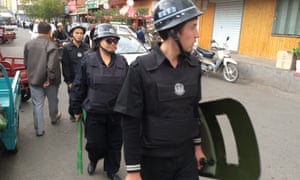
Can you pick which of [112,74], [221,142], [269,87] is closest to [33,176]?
[112,74]

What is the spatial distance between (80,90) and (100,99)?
300mm

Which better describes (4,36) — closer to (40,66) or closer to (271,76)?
(271,76)

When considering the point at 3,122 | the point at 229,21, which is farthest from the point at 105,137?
the point at 229,21

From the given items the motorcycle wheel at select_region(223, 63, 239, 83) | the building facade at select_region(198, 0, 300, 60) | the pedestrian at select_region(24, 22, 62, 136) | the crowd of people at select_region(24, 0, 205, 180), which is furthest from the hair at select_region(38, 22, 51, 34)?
the building facade at select_region(198, 0, 300, 60)

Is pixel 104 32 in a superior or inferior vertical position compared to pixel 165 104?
superior

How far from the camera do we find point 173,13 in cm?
171

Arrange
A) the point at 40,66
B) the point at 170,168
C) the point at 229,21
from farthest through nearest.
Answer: the point at 229,21 < the point at 40,66 < the point at 170,168

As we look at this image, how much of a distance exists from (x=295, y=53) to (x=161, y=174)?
8429 millimetres

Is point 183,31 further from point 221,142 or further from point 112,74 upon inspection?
point 112,74

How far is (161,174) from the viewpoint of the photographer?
1.92 meters

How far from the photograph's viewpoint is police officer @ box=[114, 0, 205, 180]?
5.74 feet

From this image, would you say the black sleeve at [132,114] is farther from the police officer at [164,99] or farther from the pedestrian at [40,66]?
the pedestrian at [40,66]

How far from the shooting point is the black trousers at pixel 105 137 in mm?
3191

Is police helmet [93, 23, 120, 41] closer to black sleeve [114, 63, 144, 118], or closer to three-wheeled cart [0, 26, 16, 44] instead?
black sleeve [114, 63, 144, 118]
